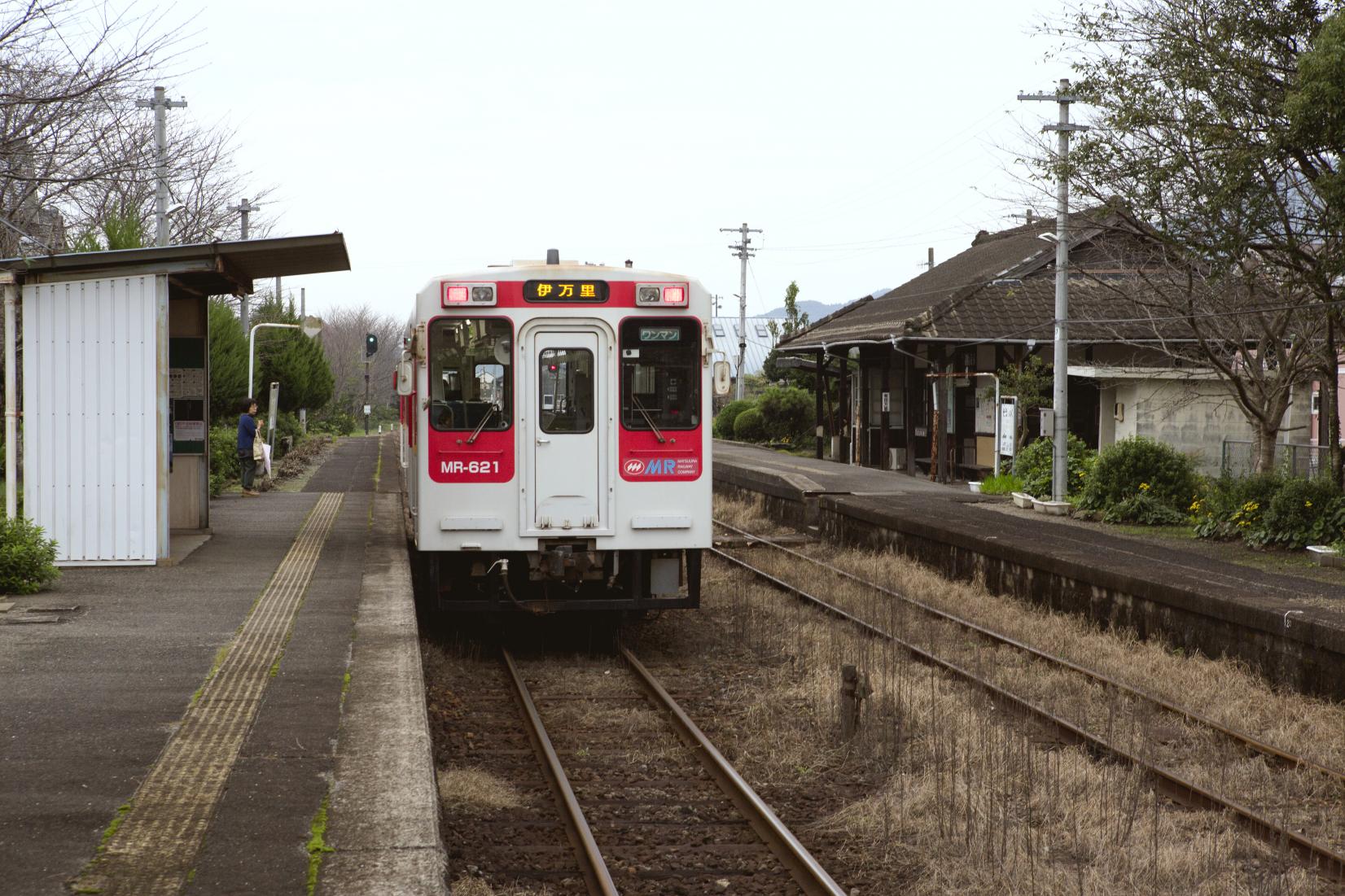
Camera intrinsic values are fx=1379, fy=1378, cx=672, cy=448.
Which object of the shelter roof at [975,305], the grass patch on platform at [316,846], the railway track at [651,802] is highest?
the shelter roof at [975,305]

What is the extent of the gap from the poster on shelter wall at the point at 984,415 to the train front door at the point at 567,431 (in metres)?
16.5

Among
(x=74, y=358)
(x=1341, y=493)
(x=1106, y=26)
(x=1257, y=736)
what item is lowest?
(x=1257, y=736)

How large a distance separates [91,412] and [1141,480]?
13.2m

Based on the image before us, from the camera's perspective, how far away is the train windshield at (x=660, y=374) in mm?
10445

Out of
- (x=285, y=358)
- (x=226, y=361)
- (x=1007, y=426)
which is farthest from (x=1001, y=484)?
(x=285, y=358)

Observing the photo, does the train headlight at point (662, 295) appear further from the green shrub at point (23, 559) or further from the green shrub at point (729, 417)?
the green shrub at point (729, 417)

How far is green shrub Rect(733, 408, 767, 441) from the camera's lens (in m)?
43.9

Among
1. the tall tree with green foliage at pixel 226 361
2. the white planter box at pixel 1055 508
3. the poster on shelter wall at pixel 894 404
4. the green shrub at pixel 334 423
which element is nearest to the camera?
the white planter box at pixel 1055 508

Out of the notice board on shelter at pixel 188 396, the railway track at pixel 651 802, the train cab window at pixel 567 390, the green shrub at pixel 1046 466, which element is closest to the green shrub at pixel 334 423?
the green shrub at pixel 1046 466

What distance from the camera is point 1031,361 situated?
2420 centimetres

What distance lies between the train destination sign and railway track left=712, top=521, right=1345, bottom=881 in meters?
3.76

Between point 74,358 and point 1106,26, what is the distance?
1074 centimetres

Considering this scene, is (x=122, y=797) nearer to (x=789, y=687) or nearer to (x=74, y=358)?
(x=789, y=687)

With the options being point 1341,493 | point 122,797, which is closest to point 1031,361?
point 1341,493
